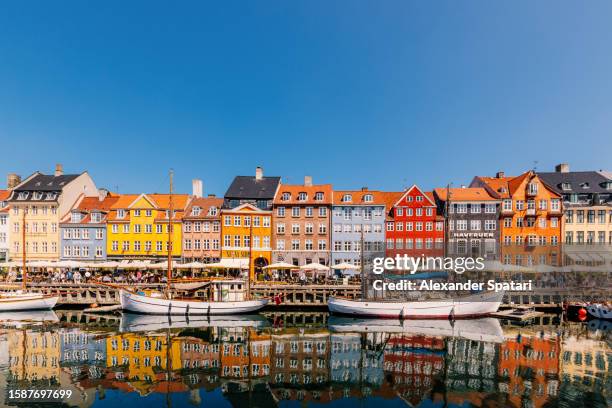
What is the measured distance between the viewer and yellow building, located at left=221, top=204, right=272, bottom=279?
174 feet

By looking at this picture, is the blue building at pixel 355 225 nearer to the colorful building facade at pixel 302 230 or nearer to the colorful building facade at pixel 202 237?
the colorful building facade at pixel 302 230

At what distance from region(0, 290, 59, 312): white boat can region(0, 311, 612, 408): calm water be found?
3.93 metres

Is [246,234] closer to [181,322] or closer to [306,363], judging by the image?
[181,322]

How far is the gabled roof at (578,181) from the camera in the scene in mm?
56250

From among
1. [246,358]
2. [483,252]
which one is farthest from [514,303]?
[246,358]

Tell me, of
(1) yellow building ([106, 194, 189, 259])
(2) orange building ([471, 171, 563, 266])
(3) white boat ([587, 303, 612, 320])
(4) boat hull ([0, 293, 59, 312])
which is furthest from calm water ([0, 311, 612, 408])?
(2) orange building ([471, 171, 563, 266])

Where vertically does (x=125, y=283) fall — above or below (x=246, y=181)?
below

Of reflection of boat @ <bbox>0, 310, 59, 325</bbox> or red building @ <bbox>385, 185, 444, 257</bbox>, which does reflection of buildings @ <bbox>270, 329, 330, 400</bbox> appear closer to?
reflection of boat @ <bbox>0, 310, 59, 325</bbox>

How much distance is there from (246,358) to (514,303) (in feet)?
104

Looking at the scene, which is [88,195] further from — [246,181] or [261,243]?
[261,243]

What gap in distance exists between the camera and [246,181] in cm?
5709

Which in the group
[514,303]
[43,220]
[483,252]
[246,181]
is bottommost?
[514,303]

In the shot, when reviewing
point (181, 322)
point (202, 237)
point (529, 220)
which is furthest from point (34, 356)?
point (529, 220)

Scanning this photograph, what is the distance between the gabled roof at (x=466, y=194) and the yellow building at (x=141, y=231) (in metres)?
36.7
